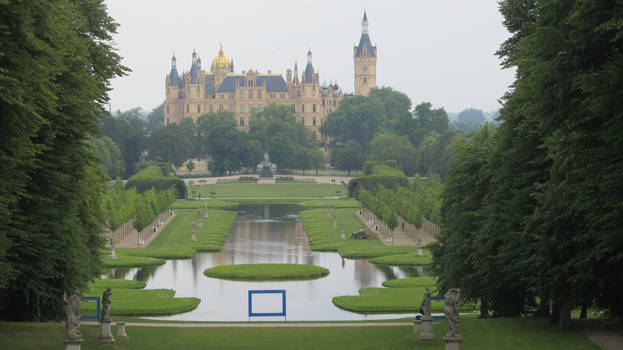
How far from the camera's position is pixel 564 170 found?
2103cm

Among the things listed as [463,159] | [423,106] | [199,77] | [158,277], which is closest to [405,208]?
[158,277]

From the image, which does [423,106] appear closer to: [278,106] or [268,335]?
[278,106]

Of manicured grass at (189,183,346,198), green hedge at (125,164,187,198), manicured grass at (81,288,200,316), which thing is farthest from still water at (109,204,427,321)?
manicured grass at (189,183,346,198)

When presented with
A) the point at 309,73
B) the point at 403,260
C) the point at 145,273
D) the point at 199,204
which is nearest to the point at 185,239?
the point at 145,273

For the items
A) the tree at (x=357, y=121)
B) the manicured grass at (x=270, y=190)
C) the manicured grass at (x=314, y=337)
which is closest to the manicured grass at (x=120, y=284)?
the manicured grass at (x=314, y=337)

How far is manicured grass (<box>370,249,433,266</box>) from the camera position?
5406 cm

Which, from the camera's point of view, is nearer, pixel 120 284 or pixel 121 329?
pixel 121 329

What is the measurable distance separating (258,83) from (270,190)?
3004 inches

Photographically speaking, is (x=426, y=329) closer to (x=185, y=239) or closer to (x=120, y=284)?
(x=120, y=284)

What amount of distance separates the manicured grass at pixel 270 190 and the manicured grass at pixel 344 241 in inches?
1188

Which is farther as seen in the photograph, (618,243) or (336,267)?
(336,267)

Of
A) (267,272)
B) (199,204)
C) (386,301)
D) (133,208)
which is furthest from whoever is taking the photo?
(199,204)

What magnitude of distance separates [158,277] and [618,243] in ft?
113

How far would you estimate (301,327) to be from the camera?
3047cm
